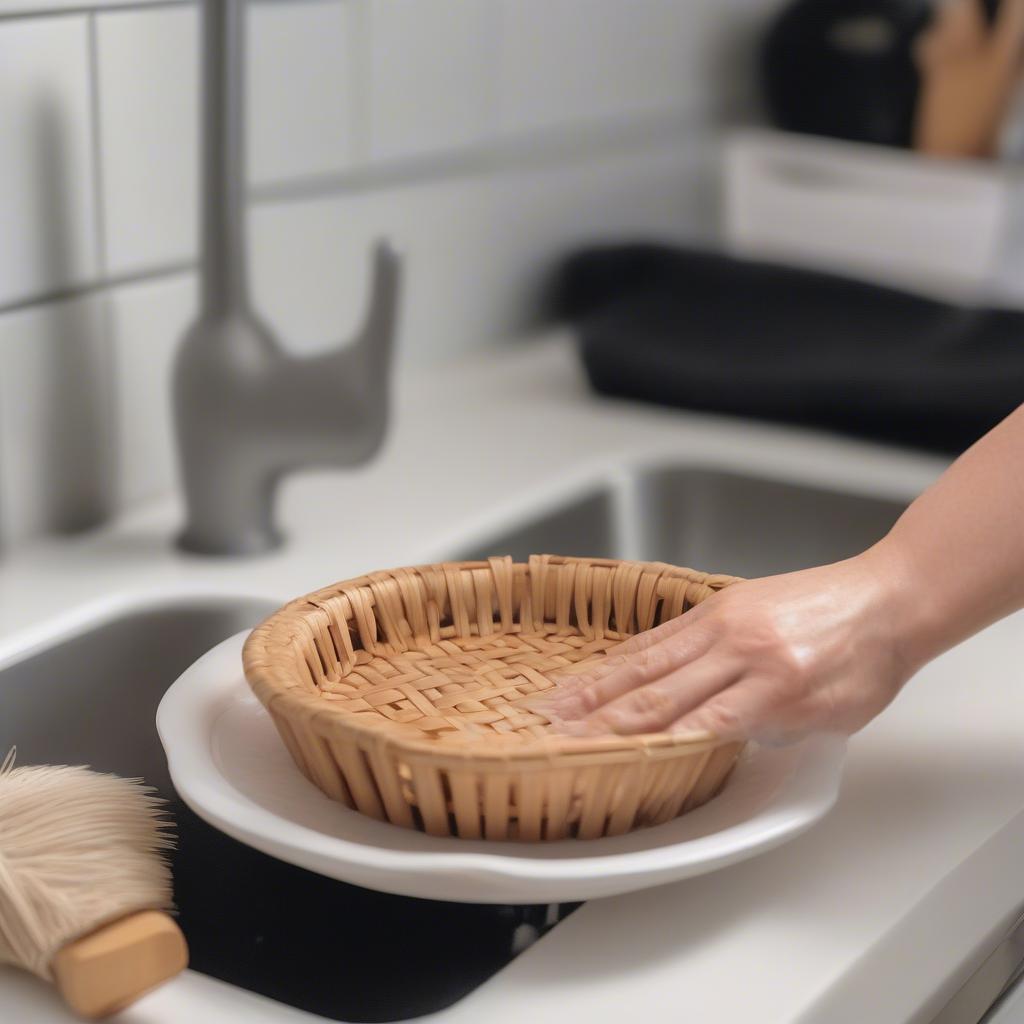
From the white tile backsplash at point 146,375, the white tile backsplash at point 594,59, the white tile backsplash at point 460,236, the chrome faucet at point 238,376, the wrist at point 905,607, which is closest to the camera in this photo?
the wrist at point 905,607

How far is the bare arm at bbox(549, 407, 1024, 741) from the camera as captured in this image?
18.0 inches

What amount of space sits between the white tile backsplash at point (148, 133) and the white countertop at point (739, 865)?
0.53ft

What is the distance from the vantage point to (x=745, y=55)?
145cm

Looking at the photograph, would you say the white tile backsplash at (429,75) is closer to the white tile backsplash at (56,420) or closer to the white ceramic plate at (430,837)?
the white tile backsplash at (56,420)

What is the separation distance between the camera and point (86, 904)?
15.2 inches

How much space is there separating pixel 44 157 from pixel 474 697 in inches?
17.3

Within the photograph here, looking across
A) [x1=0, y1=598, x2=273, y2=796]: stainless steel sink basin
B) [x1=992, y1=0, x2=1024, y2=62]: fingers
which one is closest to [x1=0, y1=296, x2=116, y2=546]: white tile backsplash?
[x1=0, y1=598, x2=273, y2=796]: stainless steel sink basin

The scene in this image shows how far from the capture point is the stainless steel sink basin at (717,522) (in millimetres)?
920

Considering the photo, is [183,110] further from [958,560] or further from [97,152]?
[958,560]

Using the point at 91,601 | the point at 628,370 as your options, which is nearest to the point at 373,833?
the point at 91,601

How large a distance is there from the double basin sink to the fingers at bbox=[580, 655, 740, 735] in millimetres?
73

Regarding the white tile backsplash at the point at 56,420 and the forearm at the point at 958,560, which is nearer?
the forearm at the point at 958,560

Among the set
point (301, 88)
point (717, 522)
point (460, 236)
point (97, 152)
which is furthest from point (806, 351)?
point (97, 152)

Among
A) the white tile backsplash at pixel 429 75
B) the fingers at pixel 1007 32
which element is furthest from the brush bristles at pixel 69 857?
the fingers at pixel 1007 32
